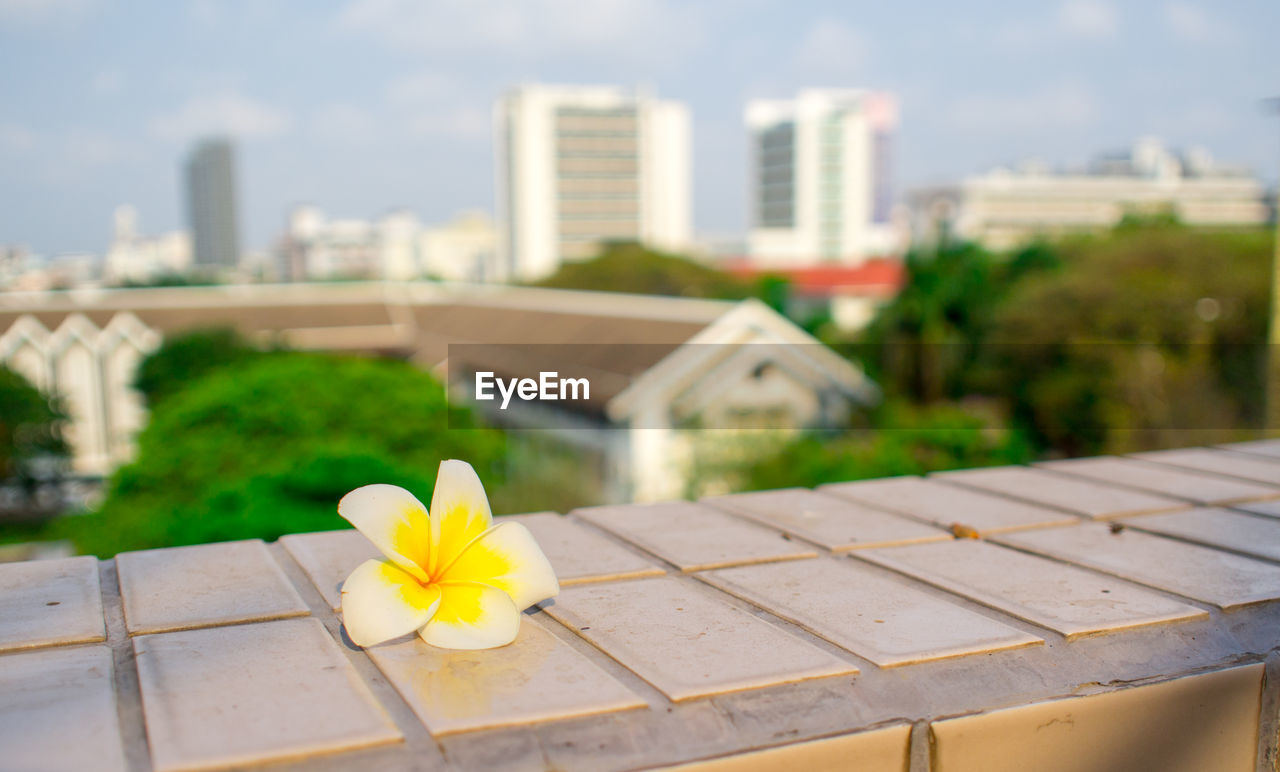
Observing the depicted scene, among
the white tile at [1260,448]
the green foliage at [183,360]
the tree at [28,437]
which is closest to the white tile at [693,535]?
the white tile at [1260,448]

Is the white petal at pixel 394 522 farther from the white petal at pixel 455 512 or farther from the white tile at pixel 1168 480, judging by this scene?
the white tile at pixel 1168 480

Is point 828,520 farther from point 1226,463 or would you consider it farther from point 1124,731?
point 1226,463

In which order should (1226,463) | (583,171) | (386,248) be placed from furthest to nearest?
(386,248) < (583,171) < (1226,463)

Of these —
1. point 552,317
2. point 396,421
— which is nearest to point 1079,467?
point 396,421

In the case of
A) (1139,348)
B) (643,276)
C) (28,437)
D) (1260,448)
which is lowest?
(28,437)

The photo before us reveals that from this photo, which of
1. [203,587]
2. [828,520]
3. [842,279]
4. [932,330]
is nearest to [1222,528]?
[828,520]

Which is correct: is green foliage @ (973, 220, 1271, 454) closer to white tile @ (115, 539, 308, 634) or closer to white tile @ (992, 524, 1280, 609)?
white tile @ (992, 524, 1280, 609)

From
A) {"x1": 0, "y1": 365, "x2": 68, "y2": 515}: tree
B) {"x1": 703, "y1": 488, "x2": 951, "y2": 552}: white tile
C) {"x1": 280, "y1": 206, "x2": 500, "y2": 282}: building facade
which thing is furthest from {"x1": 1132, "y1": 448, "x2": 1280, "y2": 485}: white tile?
{"x1": 280, "y1": 206, "x2": 500, "y2": 282}: building facade
